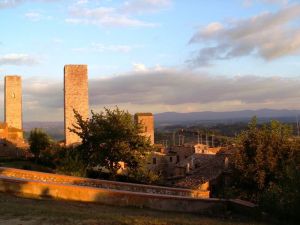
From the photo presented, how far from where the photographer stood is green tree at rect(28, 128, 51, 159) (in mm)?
39094

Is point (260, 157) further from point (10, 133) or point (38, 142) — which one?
point (10, 133)

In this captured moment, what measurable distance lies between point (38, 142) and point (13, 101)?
13316 mm

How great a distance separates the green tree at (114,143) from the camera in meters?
26.0

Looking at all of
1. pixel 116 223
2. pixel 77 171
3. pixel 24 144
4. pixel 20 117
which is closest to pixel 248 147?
pixel 77 171

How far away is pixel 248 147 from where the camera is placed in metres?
22.5

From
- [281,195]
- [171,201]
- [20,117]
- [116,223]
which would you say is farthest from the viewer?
[20,117]

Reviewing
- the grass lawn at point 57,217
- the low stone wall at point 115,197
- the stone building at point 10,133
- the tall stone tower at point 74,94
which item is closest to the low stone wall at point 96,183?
the low stone wall at point 115,197

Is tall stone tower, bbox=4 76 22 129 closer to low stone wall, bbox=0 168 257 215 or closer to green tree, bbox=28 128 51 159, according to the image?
green tree, bbox=28 128 51 159

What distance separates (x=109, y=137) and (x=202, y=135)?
64.1 metres

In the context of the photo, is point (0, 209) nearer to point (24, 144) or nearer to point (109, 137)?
point (109, 137)

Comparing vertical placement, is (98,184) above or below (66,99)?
below

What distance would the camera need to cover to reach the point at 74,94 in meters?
41.5

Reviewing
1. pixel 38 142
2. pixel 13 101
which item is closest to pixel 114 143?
pixel 38 142

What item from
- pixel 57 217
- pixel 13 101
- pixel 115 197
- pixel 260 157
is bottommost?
pixel 115 197
